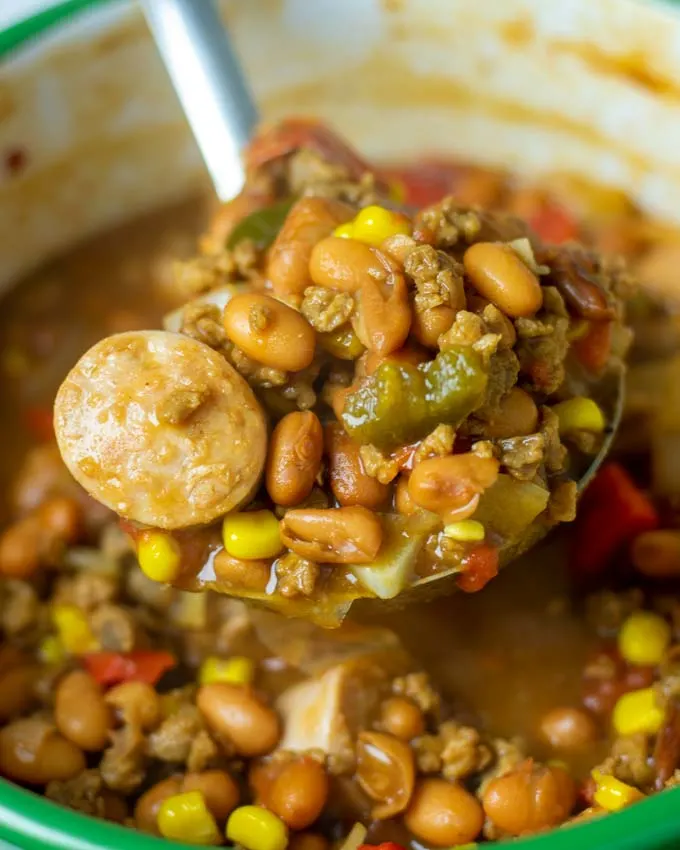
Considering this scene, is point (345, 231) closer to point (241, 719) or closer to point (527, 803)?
point (241, 719)

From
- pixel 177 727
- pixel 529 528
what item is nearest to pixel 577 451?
pixel 529 528

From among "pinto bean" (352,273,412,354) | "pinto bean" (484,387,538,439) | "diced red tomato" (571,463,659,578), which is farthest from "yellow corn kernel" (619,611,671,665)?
"pinto bean" (352,273,412,354)

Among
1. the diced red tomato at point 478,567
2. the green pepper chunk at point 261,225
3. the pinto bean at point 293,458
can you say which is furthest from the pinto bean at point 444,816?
the green pepper chunk at point 261,225

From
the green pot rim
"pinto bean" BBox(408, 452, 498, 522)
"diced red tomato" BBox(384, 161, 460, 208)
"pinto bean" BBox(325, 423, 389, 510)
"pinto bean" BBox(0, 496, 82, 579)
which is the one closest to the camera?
the green pot rim

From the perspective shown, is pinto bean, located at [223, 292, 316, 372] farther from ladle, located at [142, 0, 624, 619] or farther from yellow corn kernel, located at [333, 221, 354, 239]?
ladle, located at [142, 0, 624, 619]

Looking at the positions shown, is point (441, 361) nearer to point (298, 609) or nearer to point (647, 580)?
point (298, 609)

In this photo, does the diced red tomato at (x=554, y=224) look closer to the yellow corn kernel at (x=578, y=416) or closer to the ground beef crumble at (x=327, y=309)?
the yellow corn kernel at (x=578, y=416)
